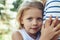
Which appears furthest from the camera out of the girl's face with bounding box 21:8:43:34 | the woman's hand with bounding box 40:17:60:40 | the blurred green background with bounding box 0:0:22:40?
the blurred green background with bounding box 0:0:22:40

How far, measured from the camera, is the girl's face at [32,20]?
1164mm

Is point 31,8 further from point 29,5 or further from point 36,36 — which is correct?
point 36,36

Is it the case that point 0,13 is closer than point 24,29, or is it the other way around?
point 24,29

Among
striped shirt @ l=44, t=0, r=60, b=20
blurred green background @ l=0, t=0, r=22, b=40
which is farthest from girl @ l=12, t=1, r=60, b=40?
blurred green background @ l=0, t=0, r=22, b=40

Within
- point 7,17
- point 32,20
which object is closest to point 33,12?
point 32,20

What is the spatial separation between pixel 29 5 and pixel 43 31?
9.5 inches

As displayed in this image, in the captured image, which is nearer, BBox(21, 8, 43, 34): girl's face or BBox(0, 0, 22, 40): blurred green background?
BBox(21, 8, 43, 34): girl's face

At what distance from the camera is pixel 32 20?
3.83ft

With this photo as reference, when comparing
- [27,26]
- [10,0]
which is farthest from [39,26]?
[10,0]

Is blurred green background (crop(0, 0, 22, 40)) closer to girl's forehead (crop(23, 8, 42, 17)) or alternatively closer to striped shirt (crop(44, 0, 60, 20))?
girl's forehead (crop(23, 8, 42, 17))

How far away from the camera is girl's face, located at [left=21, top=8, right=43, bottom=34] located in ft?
3.82

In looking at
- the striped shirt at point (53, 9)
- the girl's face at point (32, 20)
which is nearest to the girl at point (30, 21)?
the girl's face at point (32, 20)

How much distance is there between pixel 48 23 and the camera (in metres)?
1.05

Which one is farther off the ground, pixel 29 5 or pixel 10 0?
pixel 29 5
